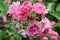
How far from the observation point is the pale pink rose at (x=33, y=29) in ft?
4.09

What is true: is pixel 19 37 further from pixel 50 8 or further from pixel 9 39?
pixel 50 8

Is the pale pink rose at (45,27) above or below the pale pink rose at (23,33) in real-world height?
above

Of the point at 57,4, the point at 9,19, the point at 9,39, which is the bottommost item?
the point at 9,39

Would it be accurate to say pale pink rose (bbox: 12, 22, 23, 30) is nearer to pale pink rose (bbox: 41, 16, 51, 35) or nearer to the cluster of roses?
the cluster of roses

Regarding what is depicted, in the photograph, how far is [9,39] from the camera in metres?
1.39

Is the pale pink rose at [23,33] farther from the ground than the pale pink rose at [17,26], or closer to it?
closer to it

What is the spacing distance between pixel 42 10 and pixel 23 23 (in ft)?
0.44

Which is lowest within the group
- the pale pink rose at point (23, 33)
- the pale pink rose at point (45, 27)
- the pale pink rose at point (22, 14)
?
the pale pink rose at point (23, 33)

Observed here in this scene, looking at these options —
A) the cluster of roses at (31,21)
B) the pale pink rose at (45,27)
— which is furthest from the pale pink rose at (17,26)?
the pale pink rose at (45,27)

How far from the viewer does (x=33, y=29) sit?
1.26 meters

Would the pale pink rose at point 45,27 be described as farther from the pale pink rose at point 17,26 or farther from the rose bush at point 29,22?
the pale pink rose at point 17,26

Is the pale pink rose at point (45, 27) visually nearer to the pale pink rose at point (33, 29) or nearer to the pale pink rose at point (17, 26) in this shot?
the pale pink rose at point (33, 29)

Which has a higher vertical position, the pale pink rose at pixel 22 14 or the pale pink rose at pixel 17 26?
the pale pink rose at pixel 22 14

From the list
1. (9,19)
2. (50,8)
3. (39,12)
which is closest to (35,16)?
(39,12)
